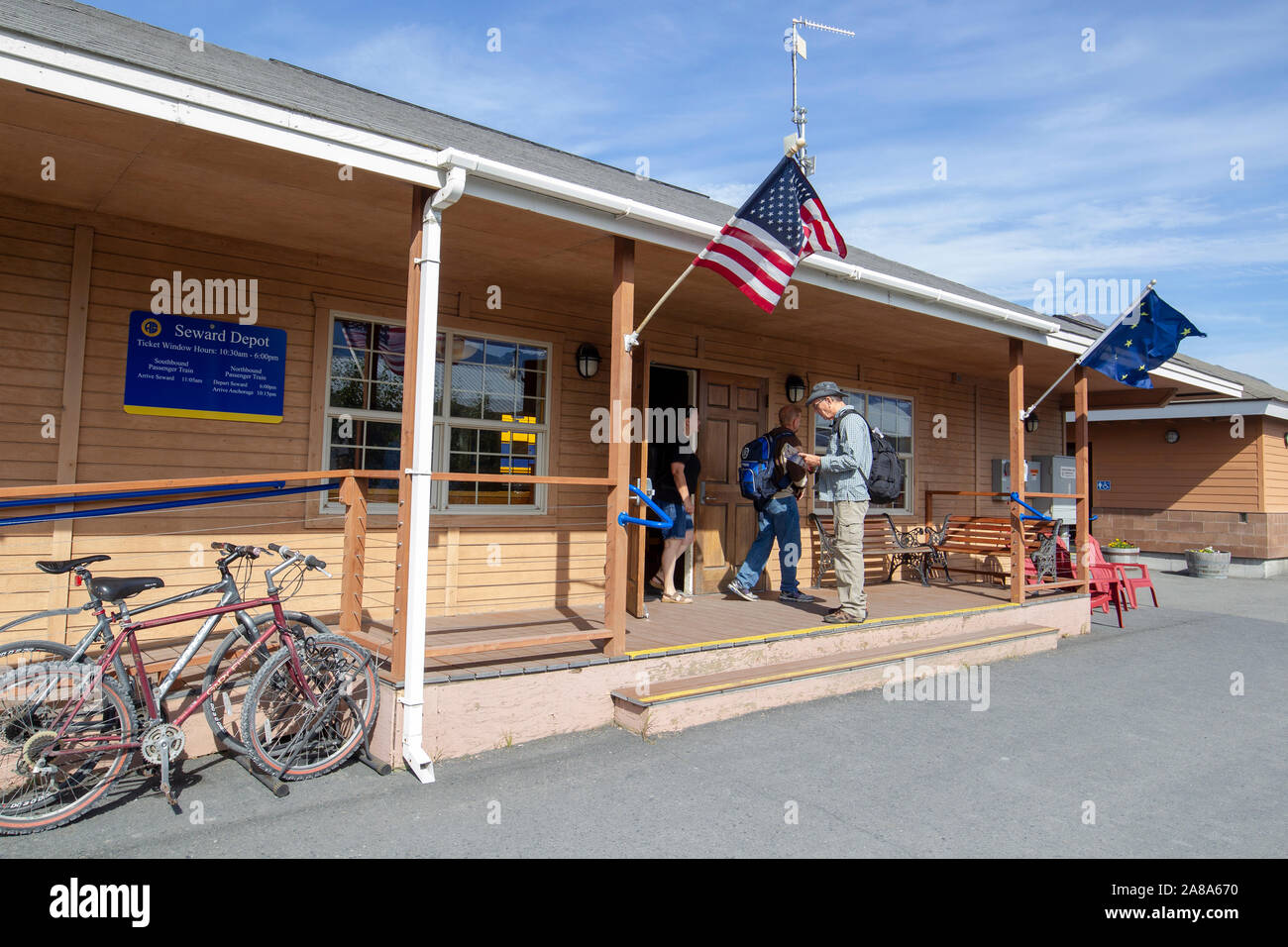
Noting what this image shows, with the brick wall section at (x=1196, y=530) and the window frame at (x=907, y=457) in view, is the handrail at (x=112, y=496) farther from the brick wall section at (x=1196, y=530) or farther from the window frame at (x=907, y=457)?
the brick wall section at (x=1196, y=530)

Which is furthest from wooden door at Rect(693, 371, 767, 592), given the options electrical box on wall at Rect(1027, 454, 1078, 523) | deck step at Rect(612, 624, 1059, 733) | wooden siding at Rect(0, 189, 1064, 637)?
electrical box on wall at Rect(1027, 454, 1078, 523)

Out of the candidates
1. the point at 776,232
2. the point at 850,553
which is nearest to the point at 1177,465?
the point at 850,553

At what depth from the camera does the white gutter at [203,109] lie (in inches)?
122

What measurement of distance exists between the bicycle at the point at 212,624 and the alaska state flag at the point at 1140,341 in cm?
743

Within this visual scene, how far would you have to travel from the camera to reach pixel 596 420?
711cm

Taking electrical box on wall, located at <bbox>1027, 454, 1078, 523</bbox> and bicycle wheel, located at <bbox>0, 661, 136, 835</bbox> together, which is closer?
bicycle wheel, located at <bbox>0, 661, 136, 835</bbox>

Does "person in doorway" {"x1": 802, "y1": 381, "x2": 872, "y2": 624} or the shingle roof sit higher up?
the shingle roof

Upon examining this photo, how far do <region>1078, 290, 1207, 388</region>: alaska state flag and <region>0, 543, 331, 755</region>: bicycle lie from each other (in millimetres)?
7426

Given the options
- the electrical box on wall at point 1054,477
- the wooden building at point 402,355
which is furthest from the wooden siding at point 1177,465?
the wooden building at point 402,355

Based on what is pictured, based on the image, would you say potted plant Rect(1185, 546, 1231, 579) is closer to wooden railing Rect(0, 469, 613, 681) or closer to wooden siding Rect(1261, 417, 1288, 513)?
wooden siding Rect(1261, 417, 1288, 513)

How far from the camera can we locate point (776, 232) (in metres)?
4.69

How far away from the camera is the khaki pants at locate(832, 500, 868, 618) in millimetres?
6172

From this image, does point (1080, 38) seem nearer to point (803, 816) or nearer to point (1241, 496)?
point (803, 816)

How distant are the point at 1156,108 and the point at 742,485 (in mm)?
6574
